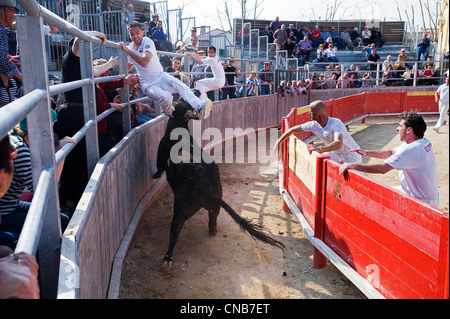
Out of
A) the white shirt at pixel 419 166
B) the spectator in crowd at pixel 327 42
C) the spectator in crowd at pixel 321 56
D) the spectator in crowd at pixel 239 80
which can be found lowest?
the white shirt at pixel 419 166

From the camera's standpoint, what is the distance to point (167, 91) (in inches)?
247

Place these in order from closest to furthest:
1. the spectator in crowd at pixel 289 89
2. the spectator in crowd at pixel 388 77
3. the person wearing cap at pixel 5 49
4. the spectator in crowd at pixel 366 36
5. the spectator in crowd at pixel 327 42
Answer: the person wearing cap at pixel 5 49 < the spectator in crowd at pixel 289 89 < the spectator in crowd at pixel 388 77 < the spectator in crowd at pixel 327 42 < the spectator in crowd at pixel 366 36

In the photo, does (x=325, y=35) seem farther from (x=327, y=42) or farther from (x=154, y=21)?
(x=154, y=21)

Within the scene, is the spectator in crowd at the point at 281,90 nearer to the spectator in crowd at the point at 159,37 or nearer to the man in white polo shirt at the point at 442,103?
the spectator in crowd at the point at 159,37

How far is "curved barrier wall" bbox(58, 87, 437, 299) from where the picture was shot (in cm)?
225

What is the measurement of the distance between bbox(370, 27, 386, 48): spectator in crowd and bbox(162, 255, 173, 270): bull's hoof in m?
28.0

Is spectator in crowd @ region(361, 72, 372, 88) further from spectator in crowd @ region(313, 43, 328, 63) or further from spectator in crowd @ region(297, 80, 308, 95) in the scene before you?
spectator in crowd @ region(297, 80, 308, 95)

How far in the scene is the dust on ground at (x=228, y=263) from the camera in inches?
163

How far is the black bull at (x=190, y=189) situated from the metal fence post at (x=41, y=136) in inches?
87.4

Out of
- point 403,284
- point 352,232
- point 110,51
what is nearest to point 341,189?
point 352,232

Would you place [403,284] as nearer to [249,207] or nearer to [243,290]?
[243,290]

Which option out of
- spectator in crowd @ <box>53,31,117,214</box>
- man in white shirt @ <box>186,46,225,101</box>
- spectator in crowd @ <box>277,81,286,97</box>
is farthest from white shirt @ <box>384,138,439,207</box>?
spectator in crowd @ <box>277,81,286,97</box>

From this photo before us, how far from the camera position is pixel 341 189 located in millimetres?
4258

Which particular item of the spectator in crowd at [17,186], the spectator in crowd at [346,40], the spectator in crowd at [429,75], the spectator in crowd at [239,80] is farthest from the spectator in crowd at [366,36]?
the spectator in crowd at [17,186]
